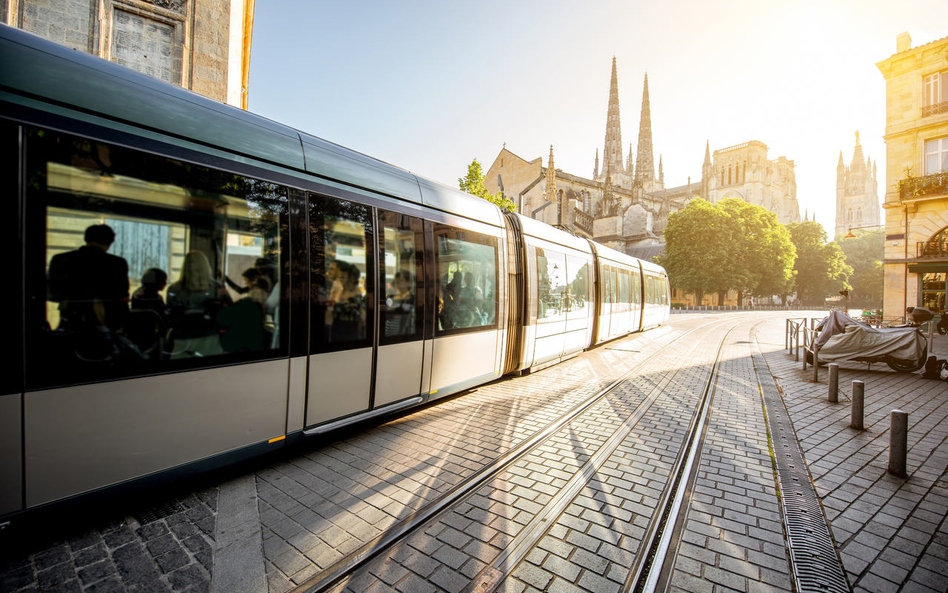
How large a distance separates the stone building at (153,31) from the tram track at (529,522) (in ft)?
40.6

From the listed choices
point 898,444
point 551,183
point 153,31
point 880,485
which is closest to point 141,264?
point 880,485

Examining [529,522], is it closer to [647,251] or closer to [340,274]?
[340,274]

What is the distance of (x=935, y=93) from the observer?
20516 millimetres

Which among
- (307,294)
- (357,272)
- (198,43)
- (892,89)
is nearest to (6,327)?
(307,294)

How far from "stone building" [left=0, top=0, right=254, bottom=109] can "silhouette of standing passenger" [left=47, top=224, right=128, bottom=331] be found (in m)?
10.8

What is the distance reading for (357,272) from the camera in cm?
441

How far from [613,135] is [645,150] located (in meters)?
7.35

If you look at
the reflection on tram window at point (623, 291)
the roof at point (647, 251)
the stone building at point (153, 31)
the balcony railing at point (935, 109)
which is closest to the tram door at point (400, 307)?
the stone building at point (153, 31)

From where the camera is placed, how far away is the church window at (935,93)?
20.2 m

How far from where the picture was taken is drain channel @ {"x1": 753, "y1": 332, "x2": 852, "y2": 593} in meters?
2.61

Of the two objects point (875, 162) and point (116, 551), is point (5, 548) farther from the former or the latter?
point (875, 162)

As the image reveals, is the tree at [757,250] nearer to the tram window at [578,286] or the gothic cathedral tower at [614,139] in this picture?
the gothic cathedral tower at [614,139]

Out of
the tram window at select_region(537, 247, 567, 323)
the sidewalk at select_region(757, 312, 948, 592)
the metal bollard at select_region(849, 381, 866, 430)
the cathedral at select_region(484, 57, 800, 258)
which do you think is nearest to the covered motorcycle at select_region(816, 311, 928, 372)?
the sidewalk at select_region(757, 312, 948, 592)

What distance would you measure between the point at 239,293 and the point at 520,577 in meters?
2.98
